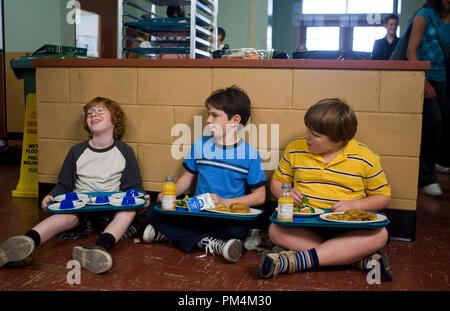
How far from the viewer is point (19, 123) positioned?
705 centimetres

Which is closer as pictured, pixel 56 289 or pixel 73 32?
pixel 56 289

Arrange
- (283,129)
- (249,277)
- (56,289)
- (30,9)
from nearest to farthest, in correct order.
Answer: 1. (56,289)
2. (249,277)
3. (283,129)
4. (30,9)

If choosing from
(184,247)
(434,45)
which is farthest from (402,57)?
(184,247)

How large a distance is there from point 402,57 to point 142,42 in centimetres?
200

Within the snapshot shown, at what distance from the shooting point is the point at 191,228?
2189mm

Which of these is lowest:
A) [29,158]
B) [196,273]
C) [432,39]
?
[196,273]

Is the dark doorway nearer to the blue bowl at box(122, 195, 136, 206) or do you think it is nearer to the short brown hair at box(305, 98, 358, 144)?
the blue bowl at box(122, 195, 136, 206)

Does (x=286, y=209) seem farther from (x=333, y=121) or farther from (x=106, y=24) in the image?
(x=106, y=24)

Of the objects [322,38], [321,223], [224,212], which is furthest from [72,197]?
[322,38]

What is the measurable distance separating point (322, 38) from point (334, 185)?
9.19 meters

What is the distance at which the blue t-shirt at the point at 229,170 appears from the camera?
232 centimetres
